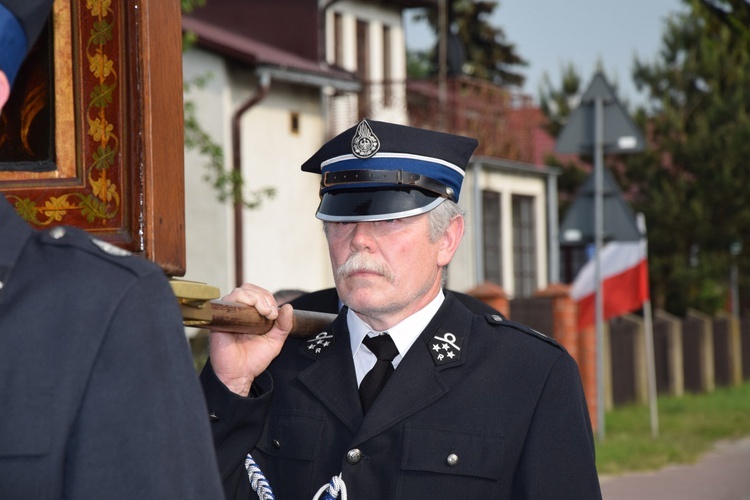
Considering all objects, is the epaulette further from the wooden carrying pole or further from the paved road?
the paved road

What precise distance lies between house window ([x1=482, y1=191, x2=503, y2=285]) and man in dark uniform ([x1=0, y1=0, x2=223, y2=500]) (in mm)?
26967

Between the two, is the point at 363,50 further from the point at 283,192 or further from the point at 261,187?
the point at 261,187

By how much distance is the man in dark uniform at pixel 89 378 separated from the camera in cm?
172

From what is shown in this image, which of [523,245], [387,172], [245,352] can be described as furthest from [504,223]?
[245,352]

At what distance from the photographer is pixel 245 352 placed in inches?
122

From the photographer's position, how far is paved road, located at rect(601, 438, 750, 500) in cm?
1121

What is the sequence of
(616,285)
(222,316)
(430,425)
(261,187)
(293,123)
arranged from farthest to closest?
1. (293,123)
2. (261,187)
3. (616,285)
4. (430,425)
5. (222,316)

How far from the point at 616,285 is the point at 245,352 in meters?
13.1

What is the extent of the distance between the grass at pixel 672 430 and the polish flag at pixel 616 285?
1424 millimetres

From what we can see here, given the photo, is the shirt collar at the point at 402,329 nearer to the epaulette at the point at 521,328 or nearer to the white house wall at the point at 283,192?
the epaulette at the point at 521,328

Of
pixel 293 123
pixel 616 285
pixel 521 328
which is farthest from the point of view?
pixel 293 123

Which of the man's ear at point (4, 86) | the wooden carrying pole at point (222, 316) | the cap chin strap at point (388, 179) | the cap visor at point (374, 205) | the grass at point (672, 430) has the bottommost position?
the grass at point (672, 430)

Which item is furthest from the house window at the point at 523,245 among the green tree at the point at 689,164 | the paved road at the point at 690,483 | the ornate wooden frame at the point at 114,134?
the ornate wooden frame at the point at 114,134

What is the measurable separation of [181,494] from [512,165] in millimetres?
27224
